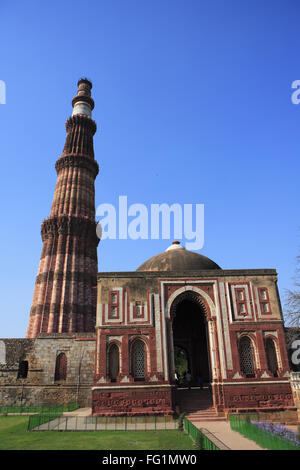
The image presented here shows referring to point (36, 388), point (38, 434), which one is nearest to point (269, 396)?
point (38, 434)

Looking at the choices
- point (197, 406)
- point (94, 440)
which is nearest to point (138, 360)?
point (197, 406)

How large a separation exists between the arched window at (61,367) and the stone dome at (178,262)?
26.1ft

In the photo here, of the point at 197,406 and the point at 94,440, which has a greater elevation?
the point at 197,406

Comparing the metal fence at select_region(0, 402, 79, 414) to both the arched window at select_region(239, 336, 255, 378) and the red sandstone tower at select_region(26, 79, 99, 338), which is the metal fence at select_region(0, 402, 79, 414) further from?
the arched window at select_region(239, 336, 255, 378)

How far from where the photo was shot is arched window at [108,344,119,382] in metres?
16.3

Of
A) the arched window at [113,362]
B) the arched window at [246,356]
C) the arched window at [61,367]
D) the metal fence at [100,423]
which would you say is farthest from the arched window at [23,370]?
the arched window at [246,356]

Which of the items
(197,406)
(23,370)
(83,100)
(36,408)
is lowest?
(36,408)

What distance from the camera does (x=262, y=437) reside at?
32.6ft

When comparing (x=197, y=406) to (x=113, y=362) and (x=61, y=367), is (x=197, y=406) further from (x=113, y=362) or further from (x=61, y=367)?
(x=61, y=367)

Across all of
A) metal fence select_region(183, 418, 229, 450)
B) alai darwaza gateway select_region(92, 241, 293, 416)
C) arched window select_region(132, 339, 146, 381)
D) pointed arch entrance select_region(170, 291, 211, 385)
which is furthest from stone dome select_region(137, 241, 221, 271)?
metal fence select_region(183, 418, 229, 450)

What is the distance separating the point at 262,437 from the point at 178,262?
12172 millimetres

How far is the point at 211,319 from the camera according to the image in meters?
17.3

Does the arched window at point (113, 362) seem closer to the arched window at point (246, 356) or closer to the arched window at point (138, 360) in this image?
the arched window at point (138, 360)
